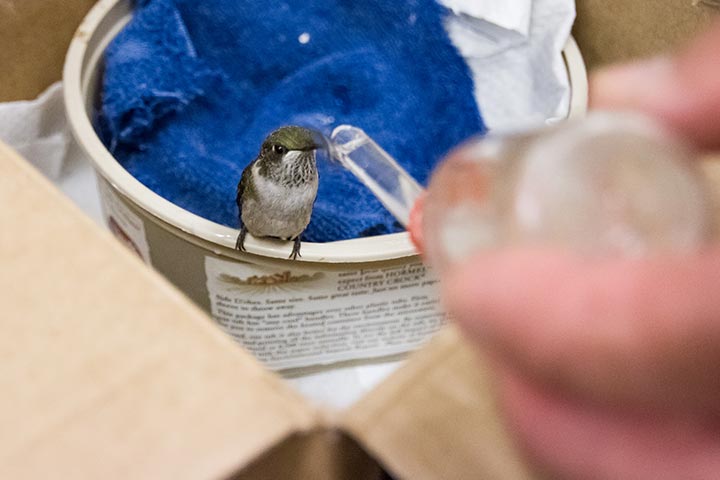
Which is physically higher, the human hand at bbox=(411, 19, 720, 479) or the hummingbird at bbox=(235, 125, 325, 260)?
the human hand at bbox=(411, 19, 720, 479)

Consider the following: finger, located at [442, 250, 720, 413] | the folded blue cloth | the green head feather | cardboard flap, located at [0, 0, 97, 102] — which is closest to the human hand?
finger, located at [442, 250, 720, 413]

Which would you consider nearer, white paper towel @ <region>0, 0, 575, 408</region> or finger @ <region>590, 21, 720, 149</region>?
finger @ <region>590, 21, 720, 149</region>

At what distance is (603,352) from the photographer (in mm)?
171

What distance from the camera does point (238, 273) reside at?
62 centimetres

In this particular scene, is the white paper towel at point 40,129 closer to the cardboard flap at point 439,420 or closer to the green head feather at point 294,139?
the green head feather at point 294,139

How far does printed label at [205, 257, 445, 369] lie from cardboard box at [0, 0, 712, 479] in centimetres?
32

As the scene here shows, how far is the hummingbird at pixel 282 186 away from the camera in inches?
21.8

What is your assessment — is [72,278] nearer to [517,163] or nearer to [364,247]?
[517,163]

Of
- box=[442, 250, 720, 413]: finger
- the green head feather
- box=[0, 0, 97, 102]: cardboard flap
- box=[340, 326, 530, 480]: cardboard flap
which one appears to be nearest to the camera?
box=[442, 250, 720, 413]: finger

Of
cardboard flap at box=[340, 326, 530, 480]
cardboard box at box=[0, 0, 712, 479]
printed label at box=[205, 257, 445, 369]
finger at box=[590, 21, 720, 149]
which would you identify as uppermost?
finger at box=[590, 21, 720, 149]

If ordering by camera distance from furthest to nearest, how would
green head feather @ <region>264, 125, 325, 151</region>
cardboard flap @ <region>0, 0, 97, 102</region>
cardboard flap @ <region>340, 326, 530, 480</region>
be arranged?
cardboard flap @ <region>0, 0, 97, 102</region> < green head feather @ <region>264, 125, 325, 151</region> < cardboard flap @ <region>340, 326, 530, 480</region>

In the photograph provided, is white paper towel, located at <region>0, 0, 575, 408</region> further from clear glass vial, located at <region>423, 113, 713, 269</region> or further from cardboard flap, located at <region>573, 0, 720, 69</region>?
clear glass vial, located at <region>423, 113, 713, 269</region>

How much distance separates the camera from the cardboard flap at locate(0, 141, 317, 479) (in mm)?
249

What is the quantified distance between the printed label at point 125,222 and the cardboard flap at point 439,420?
0.40 m
